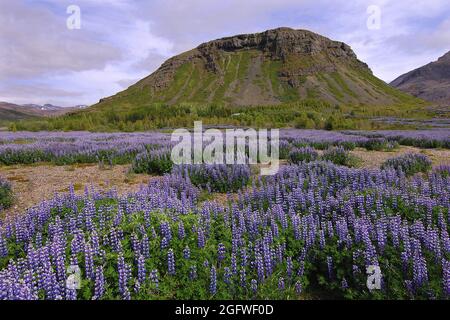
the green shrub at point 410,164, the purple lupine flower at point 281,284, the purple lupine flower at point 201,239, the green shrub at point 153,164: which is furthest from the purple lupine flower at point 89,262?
the green shrub at point 410,164

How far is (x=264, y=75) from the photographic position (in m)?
166

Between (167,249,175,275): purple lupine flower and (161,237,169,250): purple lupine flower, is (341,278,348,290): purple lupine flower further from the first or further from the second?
(161,237,169,250): purple lupine flower

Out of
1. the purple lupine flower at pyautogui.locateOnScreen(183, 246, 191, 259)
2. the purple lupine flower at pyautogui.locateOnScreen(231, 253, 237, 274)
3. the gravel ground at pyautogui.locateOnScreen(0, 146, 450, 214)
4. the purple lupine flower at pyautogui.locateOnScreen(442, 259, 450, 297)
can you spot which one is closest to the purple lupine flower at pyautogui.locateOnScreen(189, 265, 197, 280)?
the purple lupine flower at pyautogui.locateOnScreen(183, 246, 191, 259)

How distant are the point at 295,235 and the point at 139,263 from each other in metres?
2.10

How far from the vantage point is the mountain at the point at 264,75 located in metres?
145

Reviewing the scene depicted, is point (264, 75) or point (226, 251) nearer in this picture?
point (226, 251)

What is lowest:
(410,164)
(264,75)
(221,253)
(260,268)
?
(260,268)

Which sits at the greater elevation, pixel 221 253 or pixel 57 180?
pixel 57 180

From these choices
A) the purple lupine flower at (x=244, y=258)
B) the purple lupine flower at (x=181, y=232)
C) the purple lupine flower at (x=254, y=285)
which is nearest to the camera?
the purple lupine flower at (x=254, y=285)

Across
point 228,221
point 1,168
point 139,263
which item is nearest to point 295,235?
point 228,221

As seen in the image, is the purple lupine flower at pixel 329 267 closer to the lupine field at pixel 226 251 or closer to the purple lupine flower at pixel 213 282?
the lupine field at pixel 226 251

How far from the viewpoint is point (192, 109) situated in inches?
2061

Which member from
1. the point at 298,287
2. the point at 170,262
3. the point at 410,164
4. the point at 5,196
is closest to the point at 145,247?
the point at 170,262

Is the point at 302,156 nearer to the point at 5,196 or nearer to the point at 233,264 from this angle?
the point at 233,264
